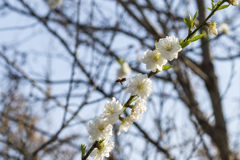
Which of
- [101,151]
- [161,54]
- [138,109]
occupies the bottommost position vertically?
[101,151]

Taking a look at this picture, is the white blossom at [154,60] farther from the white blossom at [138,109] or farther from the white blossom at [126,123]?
the white blossom at [126,123]

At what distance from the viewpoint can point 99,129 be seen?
1.08 meters

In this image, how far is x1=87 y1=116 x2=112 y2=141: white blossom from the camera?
1.05 meters

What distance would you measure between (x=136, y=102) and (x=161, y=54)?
0.95ft

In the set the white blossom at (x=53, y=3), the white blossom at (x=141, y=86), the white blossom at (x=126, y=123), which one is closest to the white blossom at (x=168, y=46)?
the white blossom at (x=141, y=86)

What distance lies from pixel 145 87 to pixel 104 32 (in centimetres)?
325

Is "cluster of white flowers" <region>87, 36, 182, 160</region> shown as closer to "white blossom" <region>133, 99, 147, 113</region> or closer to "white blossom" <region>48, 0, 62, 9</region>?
"white blossom" <region>133, 99, 147, 113</region>

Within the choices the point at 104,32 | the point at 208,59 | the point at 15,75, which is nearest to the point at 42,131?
the point at 15,75

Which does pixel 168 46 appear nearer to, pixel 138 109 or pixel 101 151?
pixel 138 109

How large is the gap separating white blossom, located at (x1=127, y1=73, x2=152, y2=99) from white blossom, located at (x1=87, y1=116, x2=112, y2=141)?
0.22 meters

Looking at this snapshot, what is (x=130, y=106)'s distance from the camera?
1.10 metres

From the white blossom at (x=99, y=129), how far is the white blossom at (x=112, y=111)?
1.3 inches

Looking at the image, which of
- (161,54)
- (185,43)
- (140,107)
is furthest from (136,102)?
(185,43)

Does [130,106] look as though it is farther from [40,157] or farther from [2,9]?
[40,157]
